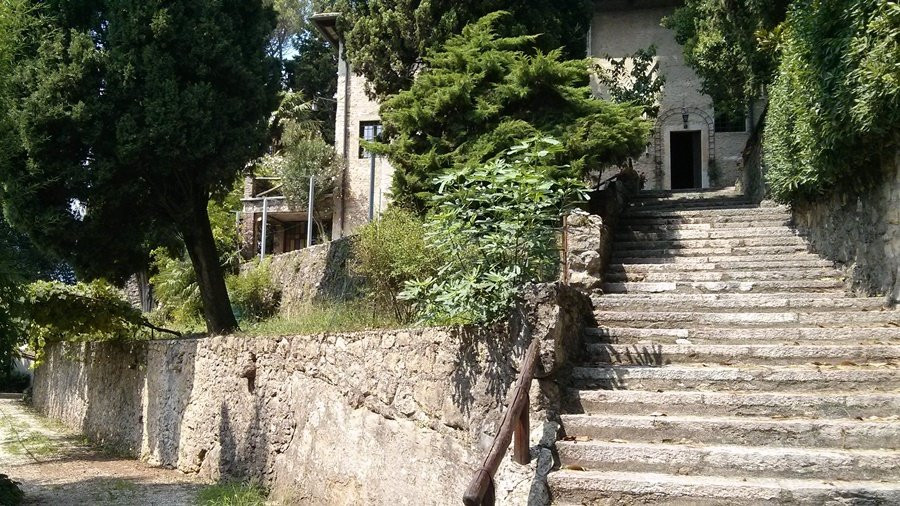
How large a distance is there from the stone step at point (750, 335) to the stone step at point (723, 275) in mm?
1982

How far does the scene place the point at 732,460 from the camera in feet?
16.3

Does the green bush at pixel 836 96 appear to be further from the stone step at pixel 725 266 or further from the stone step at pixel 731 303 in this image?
the stone step at pixel 731 303

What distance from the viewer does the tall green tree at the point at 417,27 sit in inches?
561

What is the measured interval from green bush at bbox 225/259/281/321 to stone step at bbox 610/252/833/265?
828 cm

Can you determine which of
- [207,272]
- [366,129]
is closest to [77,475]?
[207,272]

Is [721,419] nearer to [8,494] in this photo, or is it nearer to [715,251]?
[715,251]

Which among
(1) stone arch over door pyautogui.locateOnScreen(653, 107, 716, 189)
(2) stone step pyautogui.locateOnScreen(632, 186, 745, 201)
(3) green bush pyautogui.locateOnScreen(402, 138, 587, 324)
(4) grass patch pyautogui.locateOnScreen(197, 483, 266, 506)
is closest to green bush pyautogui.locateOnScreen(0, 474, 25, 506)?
(4) grass patch pyautogui.locateOnScreen(197, 483, 266, 506)

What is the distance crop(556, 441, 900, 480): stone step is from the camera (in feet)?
15.8

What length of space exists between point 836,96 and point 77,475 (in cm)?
1114

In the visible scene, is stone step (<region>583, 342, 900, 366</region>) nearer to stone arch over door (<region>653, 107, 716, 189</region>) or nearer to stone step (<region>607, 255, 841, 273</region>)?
stone step (<region>607, 255, 841, 273</region>)

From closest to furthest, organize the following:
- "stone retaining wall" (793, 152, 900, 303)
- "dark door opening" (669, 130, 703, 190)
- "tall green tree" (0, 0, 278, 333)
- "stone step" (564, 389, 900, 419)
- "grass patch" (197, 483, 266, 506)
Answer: "stone step" (564, 389, 900, 419)
"stone retaining wall" (793, 152, 900, 303)
"grass patch" (197, 483, 266, 506)
"tall green tree" (0, 0, 278, 333)
"dark door opening" (669, 130, 703, 190)

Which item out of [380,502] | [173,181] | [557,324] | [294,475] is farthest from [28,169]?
[557,324]

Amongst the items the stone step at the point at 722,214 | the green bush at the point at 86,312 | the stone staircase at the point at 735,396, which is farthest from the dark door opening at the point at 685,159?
the green bush at the point at 86,312

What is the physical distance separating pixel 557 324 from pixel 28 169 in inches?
346
